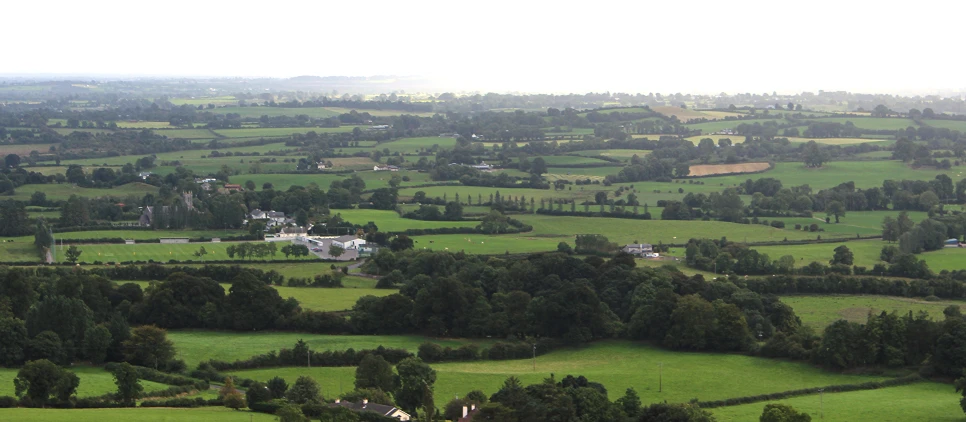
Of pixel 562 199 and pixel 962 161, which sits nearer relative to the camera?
pixel 562 199

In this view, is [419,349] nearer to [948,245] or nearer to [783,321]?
[783,321]

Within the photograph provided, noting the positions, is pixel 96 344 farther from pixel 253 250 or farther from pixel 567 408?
pixel 253 250

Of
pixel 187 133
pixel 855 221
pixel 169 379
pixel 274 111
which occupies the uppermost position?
pixel 855 221

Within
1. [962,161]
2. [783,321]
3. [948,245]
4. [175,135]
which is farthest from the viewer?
[175,135]

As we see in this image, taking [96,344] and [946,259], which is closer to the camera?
[96,344]

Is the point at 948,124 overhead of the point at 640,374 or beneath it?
overhead

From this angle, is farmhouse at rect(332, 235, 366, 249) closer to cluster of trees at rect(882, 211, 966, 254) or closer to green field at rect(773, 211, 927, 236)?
green field at rect(773, 211, 927, 236)

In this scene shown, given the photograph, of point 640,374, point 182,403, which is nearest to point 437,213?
point 640,374

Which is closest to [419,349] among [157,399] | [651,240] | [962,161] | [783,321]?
[157,399]
